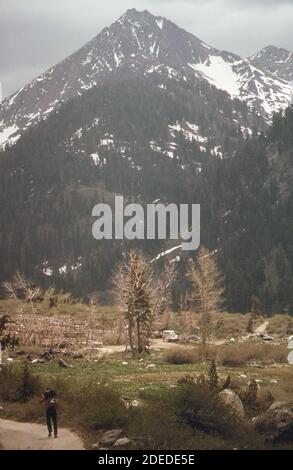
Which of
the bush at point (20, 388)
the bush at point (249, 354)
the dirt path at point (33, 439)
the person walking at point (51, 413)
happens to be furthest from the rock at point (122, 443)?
the bush at point (249, 354)

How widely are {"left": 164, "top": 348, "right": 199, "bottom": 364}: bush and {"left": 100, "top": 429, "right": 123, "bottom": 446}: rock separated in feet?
81.2

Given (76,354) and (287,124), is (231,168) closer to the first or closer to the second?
(287,124)

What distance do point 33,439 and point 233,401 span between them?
9.85m

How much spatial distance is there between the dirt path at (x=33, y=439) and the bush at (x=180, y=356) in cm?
2386

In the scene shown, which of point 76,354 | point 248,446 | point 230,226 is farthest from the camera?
point 230,226

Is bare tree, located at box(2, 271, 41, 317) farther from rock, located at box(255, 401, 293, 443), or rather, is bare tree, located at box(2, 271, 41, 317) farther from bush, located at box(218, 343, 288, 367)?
rock, located at box(255, 401, 293, 443)

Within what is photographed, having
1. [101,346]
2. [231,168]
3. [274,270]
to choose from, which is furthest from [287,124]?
[101,346]

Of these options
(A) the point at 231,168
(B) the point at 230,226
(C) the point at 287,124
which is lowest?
(B) the point at 230,226

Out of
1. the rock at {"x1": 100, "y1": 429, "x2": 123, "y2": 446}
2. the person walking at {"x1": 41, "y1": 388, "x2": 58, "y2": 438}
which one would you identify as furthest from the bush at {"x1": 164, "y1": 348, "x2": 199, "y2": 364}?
the person walking at {"x1": 41, "y1": 388, "x2": 58, "y2": 438}

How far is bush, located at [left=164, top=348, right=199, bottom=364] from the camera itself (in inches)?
1777

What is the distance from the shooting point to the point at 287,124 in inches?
7067

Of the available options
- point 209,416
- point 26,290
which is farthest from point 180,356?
point 26,290

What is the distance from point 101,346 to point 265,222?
106276mm

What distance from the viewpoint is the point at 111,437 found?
66.0 feet
